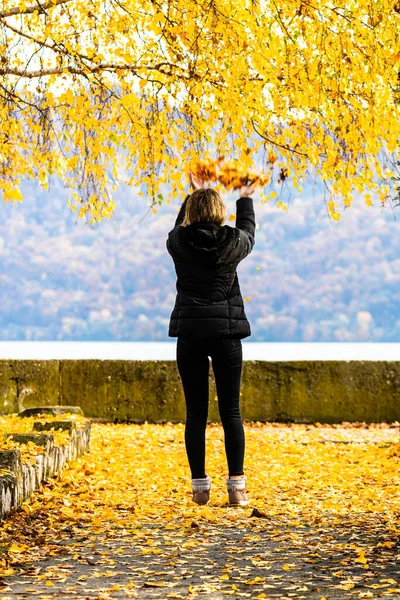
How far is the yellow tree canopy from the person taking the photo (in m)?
6.74

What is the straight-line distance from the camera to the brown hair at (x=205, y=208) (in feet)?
16.1

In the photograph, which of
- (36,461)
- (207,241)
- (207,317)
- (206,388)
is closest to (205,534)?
(206,388)

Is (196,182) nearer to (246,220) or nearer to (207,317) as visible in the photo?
(246,220)

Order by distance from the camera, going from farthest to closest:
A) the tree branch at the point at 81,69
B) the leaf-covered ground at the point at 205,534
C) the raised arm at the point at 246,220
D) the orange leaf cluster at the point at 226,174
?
the tree branch at the point at 81,69 < the orange leaf cluster at the point at 226,174 < the raised arm at the point at 246,220 < the leaf-covered ground at the point at 205,534

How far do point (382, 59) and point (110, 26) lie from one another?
2.88 meters

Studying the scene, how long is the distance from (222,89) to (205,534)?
4.39 meters

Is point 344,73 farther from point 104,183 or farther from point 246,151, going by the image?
point 104,183

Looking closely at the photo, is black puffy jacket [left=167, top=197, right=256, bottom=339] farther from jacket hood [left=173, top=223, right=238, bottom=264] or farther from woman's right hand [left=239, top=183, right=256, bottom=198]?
woman's right hand [left=239, top=183, right=256, bottom=198]

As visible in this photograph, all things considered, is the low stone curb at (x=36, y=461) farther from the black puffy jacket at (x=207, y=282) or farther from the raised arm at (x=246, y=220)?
the raised arm at (x=246, y=220)

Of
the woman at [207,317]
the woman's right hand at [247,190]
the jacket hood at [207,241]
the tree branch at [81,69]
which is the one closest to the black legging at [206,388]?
the woman at [207,317]

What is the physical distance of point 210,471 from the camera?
7156 millimetres

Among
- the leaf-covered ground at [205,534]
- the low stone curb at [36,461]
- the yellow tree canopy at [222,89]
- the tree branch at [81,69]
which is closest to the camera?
the leaf-covered ground at [205,534]

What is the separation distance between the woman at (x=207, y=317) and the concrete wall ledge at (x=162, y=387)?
6.10 m

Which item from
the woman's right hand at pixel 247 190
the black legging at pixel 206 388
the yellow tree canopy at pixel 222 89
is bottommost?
the black legging at pixel 206 388
